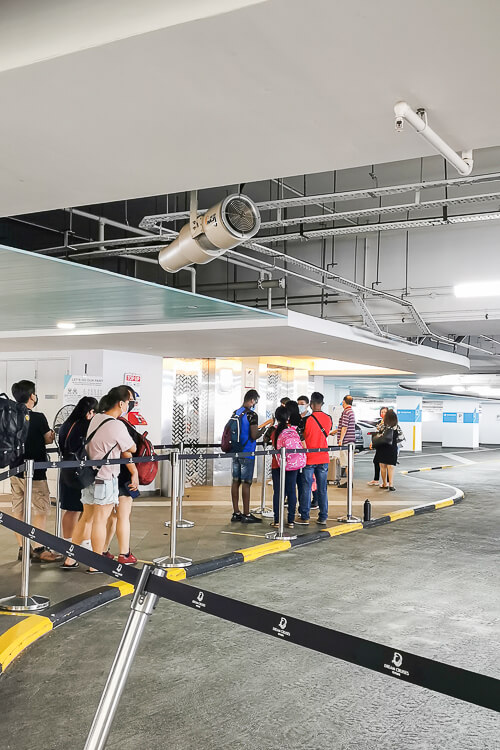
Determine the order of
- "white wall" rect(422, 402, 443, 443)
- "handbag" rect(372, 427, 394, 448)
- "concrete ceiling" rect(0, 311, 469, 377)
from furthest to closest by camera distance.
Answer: "white wall" rect(422, 402, 443, 443) < "handbag" rect(372, 427, 394, 448) < "concrete ceiling" rect(0, 311, 469, 377)

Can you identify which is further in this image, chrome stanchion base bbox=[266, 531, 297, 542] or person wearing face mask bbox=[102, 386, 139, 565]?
chrome stanchion base bbox=[266, 531, 297, 542]

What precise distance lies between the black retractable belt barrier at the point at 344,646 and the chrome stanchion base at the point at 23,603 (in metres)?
2.75

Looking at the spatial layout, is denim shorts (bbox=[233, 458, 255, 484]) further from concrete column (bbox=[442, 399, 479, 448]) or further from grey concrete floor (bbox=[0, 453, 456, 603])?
concrete column (bbox=[442, 399, 479, 448])

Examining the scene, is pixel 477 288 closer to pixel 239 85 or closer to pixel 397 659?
pixel 239 85

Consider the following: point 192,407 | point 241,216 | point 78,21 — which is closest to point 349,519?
point 192,407

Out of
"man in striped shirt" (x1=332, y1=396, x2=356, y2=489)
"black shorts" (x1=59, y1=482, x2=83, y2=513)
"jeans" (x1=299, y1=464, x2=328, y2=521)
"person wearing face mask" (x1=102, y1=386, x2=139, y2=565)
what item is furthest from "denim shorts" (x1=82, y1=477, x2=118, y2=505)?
"man in striped shirt" (x1=332, y1=396, x2=356, y2=489)

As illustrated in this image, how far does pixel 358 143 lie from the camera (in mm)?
3504

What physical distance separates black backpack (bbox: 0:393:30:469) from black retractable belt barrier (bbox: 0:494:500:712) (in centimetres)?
365

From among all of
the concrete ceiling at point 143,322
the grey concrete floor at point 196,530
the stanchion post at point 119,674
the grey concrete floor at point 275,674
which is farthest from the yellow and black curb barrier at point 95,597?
the concrete ceiling at point 143,322

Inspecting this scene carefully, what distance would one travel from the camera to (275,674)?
15.2 feet

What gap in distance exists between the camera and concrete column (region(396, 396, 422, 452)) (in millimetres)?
32719

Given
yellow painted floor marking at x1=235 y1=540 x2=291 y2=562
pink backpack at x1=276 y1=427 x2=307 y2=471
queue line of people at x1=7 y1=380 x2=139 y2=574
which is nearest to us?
queue line of people at x1=7 y1=380 x2=139 y2=574

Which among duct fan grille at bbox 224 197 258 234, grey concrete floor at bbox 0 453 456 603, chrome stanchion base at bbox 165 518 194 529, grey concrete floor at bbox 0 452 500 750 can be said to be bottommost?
grey concrete floor at bbox 0 452 500 750

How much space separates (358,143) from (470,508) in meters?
11.0
